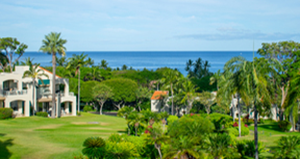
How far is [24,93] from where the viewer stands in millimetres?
45625

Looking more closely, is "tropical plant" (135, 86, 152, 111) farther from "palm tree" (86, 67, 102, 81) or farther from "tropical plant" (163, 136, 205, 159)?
"tropical plant" (163, 136, 205, 159)

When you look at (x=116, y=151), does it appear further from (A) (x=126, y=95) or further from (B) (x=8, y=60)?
(B) (x=8, y=60)

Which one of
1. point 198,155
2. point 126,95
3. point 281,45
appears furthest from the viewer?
point 126,95

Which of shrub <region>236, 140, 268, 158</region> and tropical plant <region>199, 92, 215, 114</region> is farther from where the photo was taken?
tropical plant <region>199, 92, 215, 114</region>

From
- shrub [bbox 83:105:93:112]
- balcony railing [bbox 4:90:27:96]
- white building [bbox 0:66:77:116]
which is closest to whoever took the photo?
balcony railing [bbox 4:90:27:96]

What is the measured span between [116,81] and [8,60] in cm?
3340

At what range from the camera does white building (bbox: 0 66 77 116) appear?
4365 cm

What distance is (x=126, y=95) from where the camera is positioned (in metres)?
70.6

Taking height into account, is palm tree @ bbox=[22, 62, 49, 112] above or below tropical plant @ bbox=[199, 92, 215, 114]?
above

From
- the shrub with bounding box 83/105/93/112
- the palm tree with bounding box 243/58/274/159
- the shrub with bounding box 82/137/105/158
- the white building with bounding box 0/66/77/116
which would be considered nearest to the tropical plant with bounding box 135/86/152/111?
the shrub with bounding box 83/105/93/112

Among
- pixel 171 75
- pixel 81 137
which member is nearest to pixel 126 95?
pixel 171 75

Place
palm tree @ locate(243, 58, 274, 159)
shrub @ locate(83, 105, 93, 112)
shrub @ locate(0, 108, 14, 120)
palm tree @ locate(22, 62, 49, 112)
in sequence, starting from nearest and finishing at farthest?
palm tree @ locate(243, 58, 274, 159)
shrub @ locate(0, 108, 14, 120)
palm tree @ locate(22, 62, 49, 112)
shrub @ locate(83, 105, 93, 112)

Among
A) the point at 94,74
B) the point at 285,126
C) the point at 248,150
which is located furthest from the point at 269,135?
the point at 94,74

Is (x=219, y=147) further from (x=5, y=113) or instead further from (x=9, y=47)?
(x=9, y=47)
